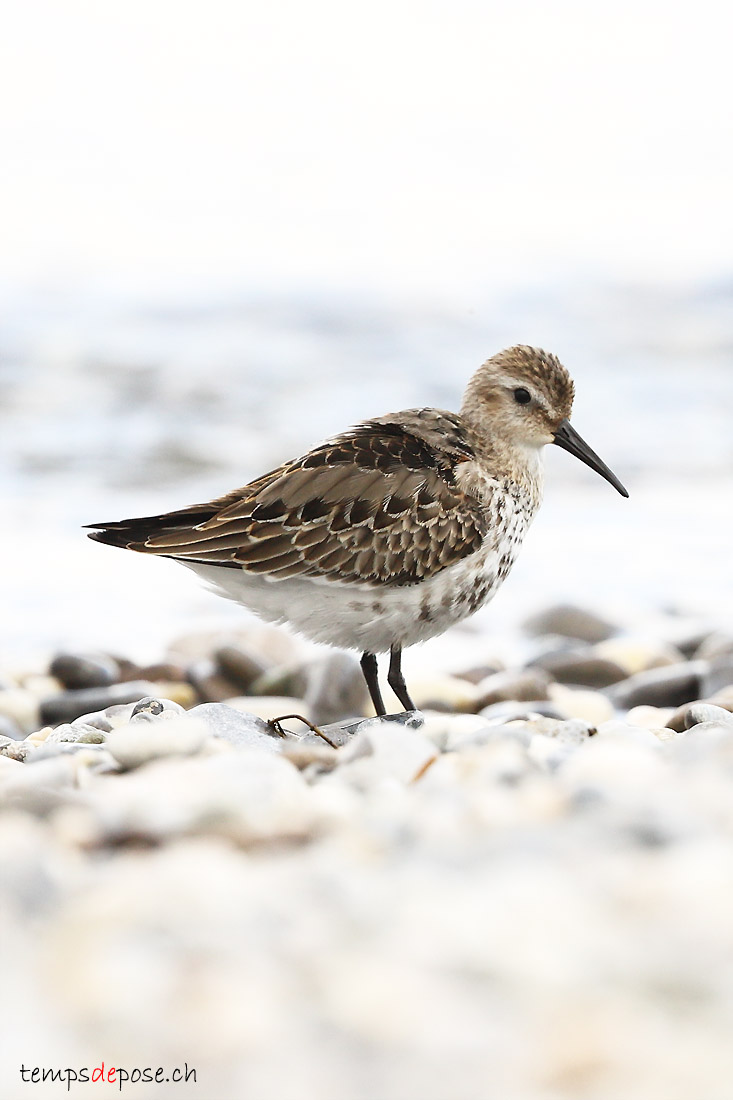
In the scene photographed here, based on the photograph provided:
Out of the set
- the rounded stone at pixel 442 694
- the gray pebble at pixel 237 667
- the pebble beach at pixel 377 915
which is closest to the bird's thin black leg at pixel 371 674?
the pebble beach at pixel 377 915

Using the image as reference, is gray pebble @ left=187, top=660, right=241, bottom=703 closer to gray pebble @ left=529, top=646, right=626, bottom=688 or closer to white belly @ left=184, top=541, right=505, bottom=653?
gray pebble @ left=529, top=646, right=626, bottom=688

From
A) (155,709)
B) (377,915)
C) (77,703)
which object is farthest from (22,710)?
(377,915)

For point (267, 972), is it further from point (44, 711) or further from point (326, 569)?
point (44, 711)

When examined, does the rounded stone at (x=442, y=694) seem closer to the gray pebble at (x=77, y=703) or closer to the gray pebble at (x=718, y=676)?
the gray pebble at (x=718, y=676)

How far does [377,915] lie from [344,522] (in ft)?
7.46

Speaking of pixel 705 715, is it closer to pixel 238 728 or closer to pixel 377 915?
pixel 238 728

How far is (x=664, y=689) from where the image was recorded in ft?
20.5

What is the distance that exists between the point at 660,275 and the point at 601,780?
15075 millimetres

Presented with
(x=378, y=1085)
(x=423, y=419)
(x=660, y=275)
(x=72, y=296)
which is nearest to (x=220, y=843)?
(x=378, y=1085)

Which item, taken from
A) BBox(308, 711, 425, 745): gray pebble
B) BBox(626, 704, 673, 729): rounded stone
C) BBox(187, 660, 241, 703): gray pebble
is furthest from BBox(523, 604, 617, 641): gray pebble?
BBox(308, 711, 425, 745): gray pebble

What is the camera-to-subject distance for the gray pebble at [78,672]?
644 centimetres

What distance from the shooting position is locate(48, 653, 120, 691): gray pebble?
6.44 meters

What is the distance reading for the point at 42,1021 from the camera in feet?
6.12

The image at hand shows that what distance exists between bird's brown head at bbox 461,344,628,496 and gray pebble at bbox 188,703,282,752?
1.46 m
